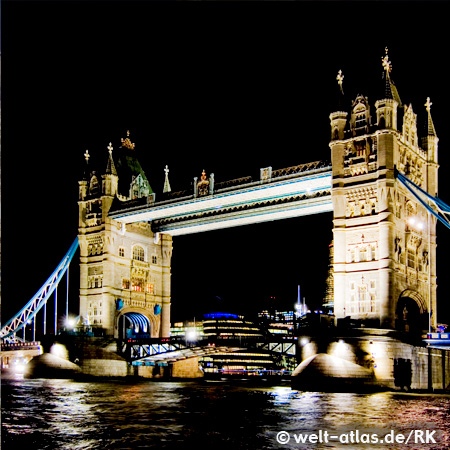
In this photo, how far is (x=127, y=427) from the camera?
21828 millimetres

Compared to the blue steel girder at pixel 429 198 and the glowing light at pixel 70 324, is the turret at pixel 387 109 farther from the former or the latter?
the glowing light at pixel 70 324

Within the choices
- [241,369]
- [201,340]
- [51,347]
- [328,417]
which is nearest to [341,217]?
[201,340]

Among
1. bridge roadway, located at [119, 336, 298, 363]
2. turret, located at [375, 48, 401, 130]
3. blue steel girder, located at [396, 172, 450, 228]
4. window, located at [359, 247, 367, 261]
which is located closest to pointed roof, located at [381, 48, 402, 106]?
turret, located at [375, 48, 401, 130]

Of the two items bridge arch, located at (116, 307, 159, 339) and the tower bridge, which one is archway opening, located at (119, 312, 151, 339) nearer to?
bridge arch, located at (116, 307, 159, 339)

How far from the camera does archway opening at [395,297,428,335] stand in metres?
46.6

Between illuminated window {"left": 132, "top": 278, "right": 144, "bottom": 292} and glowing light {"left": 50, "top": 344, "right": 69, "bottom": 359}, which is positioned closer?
glowing light {"left": 50, "top": 344, "right": 69, "bottom": 359}

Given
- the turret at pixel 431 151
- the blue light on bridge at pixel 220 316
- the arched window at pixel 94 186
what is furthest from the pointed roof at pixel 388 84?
the blue light on bridge at pixel 220 316

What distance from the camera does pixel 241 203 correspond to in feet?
192

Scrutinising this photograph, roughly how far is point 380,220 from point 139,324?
30.9 metres

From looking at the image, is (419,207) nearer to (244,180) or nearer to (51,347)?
(244,180)

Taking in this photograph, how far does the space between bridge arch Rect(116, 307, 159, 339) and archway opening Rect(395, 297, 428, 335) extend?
2713 cm

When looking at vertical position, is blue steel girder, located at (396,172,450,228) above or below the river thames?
above

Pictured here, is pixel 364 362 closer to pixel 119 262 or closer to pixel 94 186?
pixel 119 262

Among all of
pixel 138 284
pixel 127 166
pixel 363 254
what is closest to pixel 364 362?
pixel 363 254
